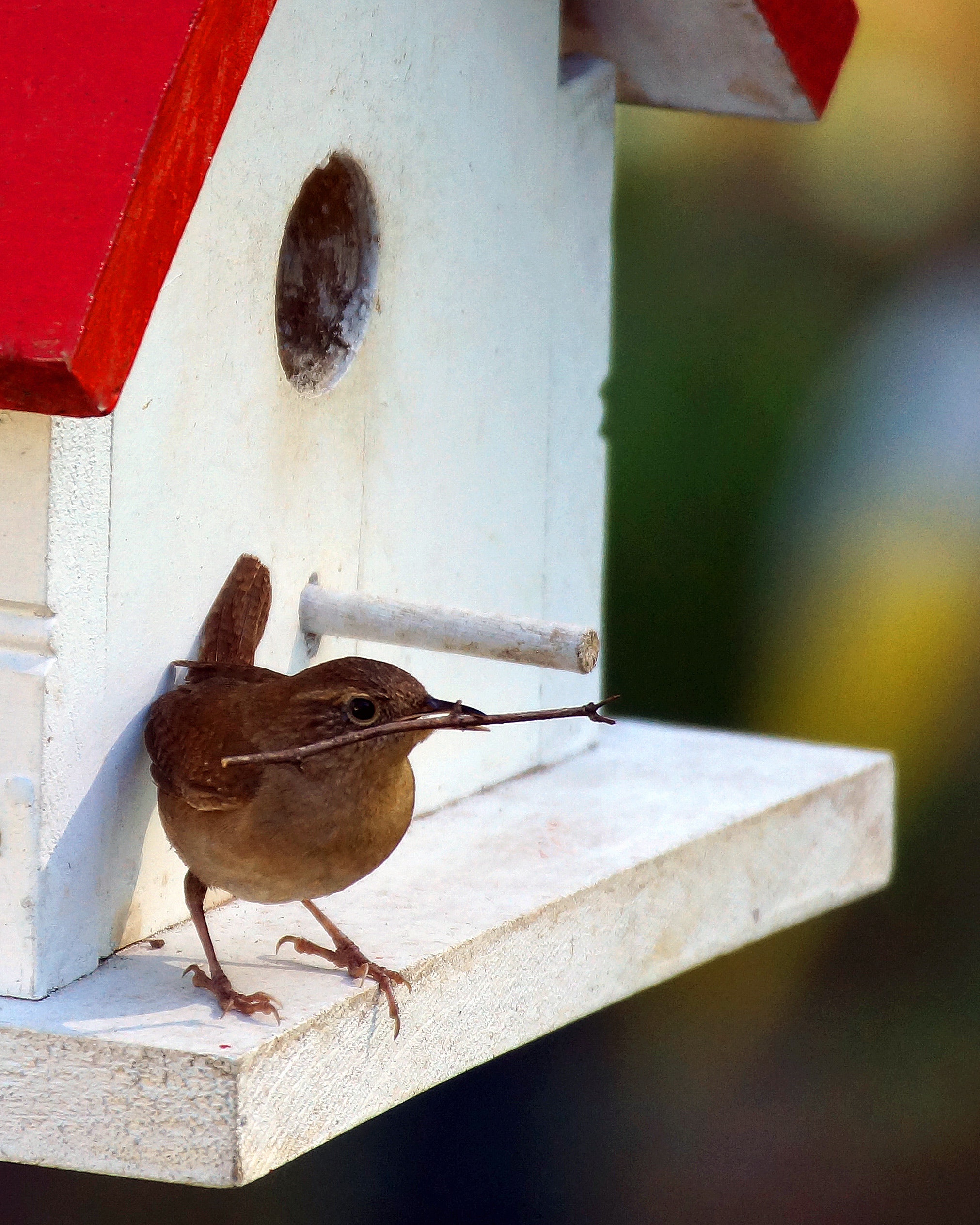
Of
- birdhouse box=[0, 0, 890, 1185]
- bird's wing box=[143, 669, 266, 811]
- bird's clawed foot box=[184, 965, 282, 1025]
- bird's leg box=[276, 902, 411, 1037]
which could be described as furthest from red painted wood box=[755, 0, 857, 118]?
bird's clawed foot box=[184, 965, 282, 1025]

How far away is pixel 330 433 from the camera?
8.48 ft

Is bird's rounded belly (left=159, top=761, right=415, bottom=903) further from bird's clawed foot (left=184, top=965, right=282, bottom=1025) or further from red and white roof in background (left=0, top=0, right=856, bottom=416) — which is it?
red and white roof in background (left=0, top=0, right=856, bottom=416)

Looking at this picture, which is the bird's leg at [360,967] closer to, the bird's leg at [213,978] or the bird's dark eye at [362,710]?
the bird's leg at [213,978]

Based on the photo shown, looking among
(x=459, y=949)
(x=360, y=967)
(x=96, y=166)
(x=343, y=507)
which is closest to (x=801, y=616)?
(x=343, y=507)

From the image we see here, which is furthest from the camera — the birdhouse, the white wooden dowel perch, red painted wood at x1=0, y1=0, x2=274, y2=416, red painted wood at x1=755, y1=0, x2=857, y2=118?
red painted wood at x1=755, y1=0, x2=857, y2=118

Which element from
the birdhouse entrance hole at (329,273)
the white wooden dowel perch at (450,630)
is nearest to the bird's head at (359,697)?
the white wooden dowel perch at (450,630)

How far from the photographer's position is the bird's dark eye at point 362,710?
2.10 meters

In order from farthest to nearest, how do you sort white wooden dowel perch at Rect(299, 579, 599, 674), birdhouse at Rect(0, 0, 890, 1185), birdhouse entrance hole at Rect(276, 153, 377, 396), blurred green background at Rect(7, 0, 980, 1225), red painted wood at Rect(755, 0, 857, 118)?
blurred green background at Rect(7, 0, 980, 1225) < red painted wood at Rect(755, 0, 857, 118) < birdhouse entrance hole at Rect(276, 153, 377, 396) < white wooden dowel perch at Rect(299, 579, 599, 674) < birdhouse at Rect(0, 0, 890, 1185)

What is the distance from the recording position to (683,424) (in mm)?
5238

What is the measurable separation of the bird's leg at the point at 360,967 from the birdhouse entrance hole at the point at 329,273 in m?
0.72

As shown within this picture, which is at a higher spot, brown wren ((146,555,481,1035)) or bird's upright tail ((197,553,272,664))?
bird's upright tail ((197,553,272,664))

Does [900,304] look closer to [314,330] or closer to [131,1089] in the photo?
[314,330]

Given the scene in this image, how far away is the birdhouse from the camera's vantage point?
1.89 metres

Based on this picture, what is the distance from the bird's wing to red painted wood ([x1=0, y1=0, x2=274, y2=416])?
446 millimetres
